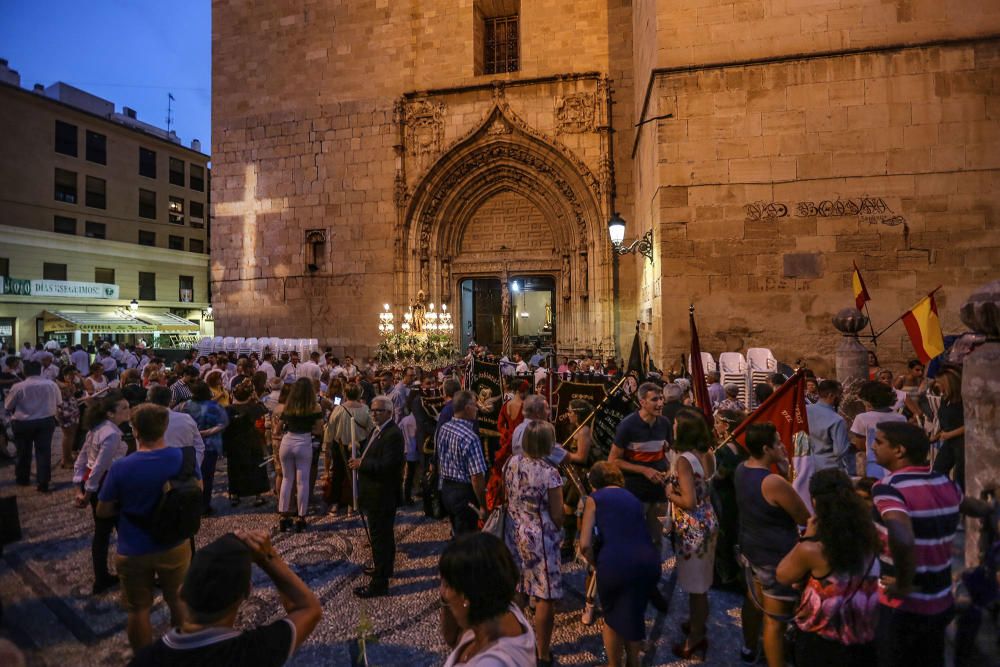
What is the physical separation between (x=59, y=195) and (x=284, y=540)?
2963cm

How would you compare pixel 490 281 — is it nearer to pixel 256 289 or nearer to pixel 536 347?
pixel 536 347

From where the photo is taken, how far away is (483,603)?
5.26 feet

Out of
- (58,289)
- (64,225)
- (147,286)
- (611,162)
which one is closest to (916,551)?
(611,162)

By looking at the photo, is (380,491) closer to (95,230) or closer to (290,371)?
(290,371)

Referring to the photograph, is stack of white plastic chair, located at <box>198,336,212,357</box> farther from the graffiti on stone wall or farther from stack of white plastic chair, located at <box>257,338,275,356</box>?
the graffiti on stone wall

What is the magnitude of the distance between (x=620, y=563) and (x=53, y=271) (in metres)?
30.7

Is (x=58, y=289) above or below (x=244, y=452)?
above

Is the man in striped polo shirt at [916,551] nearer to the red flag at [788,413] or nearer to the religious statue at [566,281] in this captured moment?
the red flag at [788,413]

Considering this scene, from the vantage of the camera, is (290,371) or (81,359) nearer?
(290,371)

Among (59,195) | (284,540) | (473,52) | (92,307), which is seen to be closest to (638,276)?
(473,52)

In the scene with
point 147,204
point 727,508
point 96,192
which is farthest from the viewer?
point 147,204

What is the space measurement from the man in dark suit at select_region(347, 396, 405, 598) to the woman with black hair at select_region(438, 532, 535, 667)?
256cm

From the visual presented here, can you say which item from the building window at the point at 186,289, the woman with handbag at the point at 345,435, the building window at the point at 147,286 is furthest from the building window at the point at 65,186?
the woman with handbag at the point at 345,435

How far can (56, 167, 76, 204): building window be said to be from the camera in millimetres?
25312
